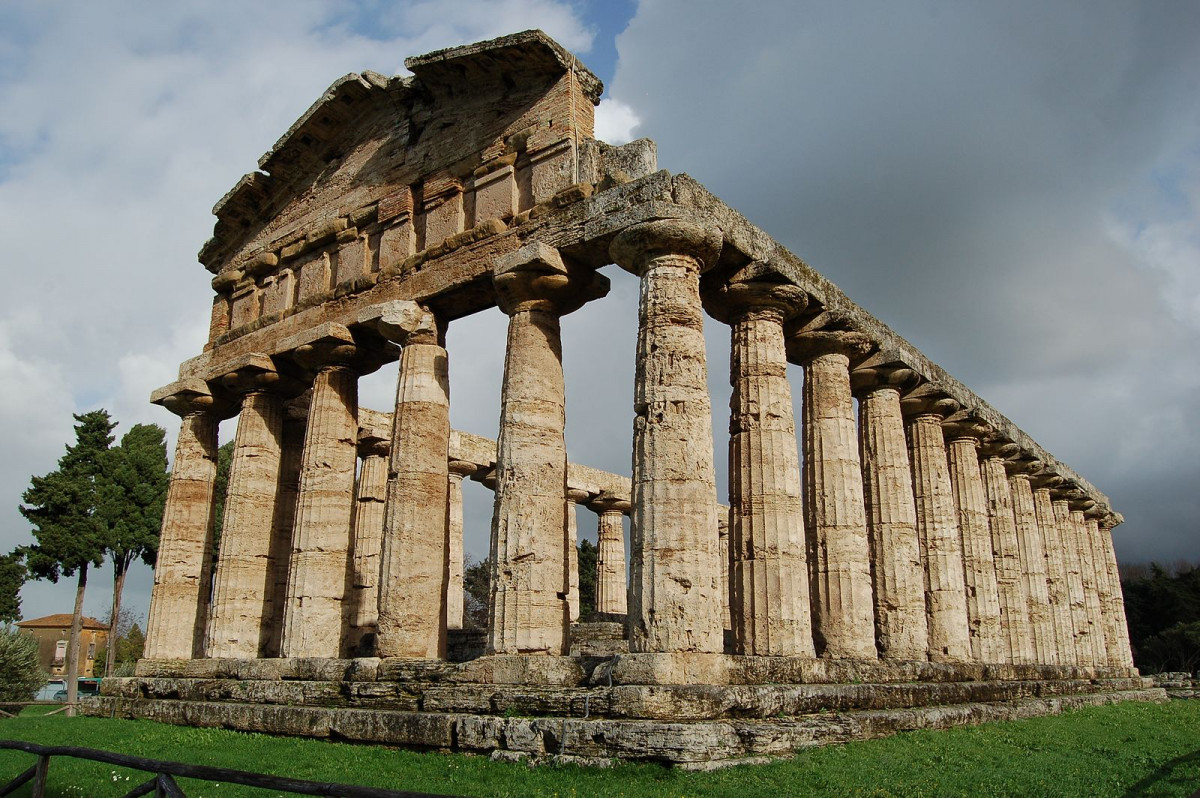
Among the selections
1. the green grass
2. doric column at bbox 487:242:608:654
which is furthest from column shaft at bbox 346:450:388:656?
doric column at bbox 487:242:608:654

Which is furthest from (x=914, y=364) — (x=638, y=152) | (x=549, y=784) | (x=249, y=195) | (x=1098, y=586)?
(x=1098, y=586)

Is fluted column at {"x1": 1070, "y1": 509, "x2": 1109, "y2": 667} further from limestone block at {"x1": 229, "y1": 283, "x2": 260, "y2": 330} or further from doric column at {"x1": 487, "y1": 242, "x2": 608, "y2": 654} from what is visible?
limestone block at {"x1": 229, "y1": 283, "x2": 260, "y2": 330}

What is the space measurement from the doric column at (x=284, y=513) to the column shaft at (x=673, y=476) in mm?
10195

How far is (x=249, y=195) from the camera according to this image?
72.7 feet

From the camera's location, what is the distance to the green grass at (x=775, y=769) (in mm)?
8930

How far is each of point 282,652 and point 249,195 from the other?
11.0 m

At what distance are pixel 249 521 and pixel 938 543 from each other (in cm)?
1464

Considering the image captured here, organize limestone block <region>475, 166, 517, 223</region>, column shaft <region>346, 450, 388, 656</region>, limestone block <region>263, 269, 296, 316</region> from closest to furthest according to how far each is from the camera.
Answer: limestone block <region>475, 166, 517, 223</region>
limestone block <region>263, 269, 296, 316</region>
column shaft <region>346, 450, 388, 656</region>

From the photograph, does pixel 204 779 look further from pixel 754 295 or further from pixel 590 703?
pixel 754 295

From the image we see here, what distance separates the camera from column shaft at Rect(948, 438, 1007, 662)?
21.9m

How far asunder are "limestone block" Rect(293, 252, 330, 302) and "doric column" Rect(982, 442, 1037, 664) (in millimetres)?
16912

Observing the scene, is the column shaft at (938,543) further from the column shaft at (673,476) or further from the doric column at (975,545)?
the column shaft at (673,476)

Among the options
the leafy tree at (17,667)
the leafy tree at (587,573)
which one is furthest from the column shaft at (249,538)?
the leafy tree at (587,573)

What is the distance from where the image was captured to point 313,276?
20000 mm
